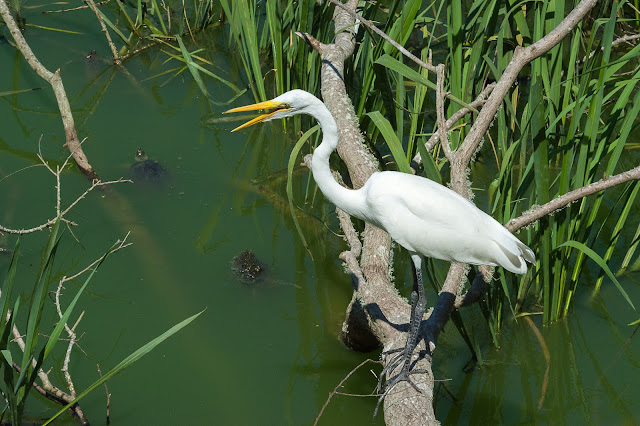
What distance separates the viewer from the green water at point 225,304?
3543 mm

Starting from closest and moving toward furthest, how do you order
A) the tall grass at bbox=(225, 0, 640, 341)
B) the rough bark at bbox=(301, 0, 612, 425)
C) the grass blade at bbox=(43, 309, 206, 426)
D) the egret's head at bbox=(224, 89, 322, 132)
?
the grass blade at bbox=(43, 309, 206, 426) < the rough bark at bbox=(301, 0, 612, 425) < the egret's head at bbox=(224, 89, 322, 132) < the tall grass at bbox=(225, 0, 640, 341)

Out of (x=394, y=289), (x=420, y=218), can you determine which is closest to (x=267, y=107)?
(x=420, y=218)

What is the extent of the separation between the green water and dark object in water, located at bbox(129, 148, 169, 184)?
76 mm

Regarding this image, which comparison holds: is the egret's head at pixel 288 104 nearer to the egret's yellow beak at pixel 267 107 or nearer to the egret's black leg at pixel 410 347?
the egret's yellow beak at pixel 267 107

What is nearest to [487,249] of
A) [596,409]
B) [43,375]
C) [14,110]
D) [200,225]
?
[596,409]

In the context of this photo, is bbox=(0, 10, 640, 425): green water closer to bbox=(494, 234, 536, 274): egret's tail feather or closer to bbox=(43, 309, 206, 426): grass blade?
bbox=(494, 234, 536, 274): egret's tail feather

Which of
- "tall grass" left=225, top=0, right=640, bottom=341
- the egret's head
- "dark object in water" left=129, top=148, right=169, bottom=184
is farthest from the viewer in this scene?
"dark object in water" left=129, top=148, right=169, bottom=184

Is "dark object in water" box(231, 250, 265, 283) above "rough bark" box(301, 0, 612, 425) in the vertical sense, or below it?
below

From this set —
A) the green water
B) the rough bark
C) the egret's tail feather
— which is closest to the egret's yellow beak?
the rough bark

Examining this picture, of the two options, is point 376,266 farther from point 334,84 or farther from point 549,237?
point 334,84

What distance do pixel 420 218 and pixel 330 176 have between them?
1.33 feet

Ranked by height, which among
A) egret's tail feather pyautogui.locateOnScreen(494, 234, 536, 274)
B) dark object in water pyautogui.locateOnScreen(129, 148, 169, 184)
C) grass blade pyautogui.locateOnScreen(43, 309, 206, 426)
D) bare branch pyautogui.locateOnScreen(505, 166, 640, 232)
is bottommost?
dark object in water pyautogui.locateOnScreen(129, 148, 169, 184)

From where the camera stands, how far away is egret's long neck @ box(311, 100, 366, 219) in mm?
2805

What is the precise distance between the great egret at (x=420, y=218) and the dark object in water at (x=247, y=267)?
1374 mm
